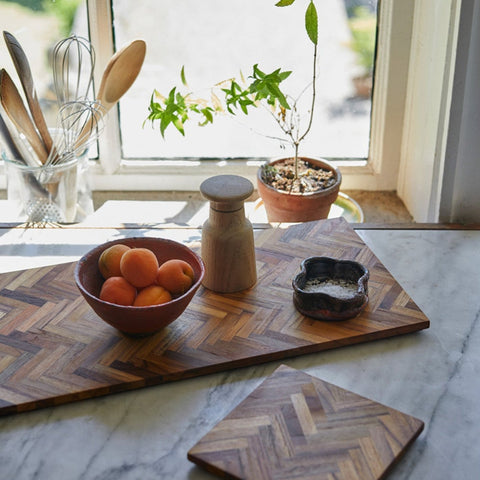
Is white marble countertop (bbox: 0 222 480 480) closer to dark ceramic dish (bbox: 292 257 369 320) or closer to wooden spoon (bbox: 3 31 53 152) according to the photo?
dark ceramic dish (bbox: 292 257 369 320)

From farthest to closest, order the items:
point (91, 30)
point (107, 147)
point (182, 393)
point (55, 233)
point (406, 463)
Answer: point (107, 147), point (91, 30), point (55, 233), point (182, 393), point (406, 463)

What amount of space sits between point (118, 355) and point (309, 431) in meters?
0.27

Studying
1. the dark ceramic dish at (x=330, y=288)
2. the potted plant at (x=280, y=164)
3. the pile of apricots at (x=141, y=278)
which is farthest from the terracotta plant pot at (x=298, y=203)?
the pile of apricots at (x=141, y=278)

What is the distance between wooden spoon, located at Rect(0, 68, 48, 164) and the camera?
49.4 inches

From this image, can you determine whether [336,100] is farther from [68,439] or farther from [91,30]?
[68,439]

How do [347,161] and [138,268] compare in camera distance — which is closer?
[138,268]

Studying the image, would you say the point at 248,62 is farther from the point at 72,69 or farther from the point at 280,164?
the point at 72,69

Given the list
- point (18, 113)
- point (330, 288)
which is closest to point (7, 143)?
point (18, 113)

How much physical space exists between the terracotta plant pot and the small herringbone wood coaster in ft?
2.00

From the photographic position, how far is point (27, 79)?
1.28m

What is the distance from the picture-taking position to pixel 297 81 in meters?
1.57

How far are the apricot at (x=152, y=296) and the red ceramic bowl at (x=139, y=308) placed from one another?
0.01 m

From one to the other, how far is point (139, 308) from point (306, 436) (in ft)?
0.82

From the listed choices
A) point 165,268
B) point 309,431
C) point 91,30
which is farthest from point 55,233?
point 309,431
